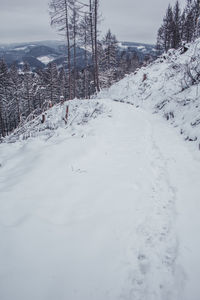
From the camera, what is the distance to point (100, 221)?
2.50 metres

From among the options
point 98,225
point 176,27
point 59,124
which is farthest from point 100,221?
point 176,27

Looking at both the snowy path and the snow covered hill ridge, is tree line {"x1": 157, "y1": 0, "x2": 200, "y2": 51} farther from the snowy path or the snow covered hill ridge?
the snowy path

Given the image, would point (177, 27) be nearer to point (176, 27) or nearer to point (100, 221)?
point (176, 27)

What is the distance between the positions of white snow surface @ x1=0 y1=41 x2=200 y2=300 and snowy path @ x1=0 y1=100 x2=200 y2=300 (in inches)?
0.5

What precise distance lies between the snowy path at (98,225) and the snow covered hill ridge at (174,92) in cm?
220

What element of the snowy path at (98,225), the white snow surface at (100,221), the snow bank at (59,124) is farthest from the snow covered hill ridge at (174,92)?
the snow bank at (59,124)

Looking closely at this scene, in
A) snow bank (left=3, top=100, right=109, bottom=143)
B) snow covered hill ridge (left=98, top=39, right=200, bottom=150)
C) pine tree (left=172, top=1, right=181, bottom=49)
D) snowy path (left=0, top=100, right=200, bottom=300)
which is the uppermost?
pine tree (left=172, top=1, right=181, bottom=49)

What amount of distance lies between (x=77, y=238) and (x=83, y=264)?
345 mm

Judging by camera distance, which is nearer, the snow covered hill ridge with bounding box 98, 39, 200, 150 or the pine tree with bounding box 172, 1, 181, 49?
the snow covered hill ridge with bounding box 98, 39, 200, 150

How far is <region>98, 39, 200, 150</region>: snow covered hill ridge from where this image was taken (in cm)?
606

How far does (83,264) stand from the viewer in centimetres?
191

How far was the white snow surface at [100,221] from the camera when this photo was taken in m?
1.71

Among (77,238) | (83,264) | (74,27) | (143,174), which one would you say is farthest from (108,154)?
(74,27)

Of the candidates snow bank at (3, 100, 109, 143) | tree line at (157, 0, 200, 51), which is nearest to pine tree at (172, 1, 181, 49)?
tree line at (157, 0, 200, 51)
